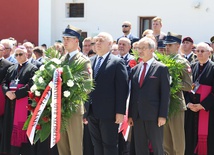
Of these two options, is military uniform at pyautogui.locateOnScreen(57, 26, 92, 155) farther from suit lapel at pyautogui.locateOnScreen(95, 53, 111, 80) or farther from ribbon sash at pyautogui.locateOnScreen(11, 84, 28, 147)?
ribbon sash at pyautogui.locateOnScreen(11, 84, 28, 147)

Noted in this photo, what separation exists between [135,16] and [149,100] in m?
10.7

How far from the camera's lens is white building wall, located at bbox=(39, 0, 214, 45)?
1470 centimetres

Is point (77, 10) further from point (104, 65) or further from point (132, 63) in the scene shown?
point (104, 65)

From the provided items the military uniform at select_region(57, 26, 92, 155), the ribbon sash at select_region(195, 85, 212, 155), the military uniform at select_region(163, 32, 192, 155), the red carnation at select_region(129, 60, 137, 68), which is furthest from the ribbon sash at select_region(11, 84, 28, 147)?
the ribbon sash at select_region(195, 85, 212, 155)

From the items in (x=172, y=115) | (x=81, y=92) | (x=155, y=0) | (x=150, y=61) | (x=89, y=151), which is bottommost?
(x=89, y=151)

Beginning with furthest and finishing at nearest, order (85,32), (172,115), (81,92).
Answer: (85,32) → (172,115) → (81,92)

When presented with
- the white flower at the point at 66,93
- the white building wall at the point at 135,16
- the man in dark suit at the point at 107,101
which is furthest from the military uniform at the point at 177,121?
the white building wall at the point at 135,16

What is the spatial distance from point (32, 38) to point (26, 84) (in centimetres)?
1120

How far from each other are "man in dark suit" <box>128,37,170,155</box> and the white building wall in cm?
915

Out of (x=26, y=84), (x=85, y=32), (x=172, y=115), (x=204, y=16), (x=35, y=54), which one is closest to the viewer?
(x=172, y=115)

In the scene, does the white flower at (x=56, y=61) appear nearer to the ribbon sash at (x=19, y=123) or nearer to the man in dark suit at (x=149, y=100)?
the man in dark suit at (x=149, y=100)

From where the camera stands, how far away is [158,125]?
5746mm

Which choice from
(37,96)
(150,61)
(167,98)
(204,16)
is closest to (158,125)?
(167,98)

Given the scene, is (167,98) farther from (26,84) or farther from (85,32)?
(85,32)
